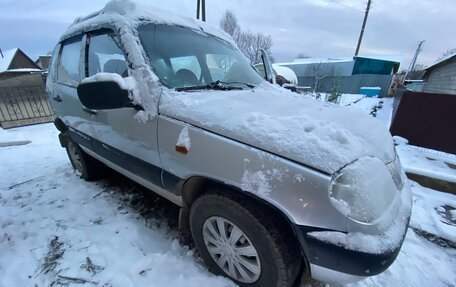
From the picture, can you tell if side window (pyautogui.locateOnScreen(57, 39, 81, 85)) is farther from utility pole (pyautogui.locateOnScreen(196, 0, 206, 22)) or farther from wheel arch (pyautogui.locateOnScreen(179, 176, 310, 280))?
utility pole (pyautogui.locateOnScreen(196, 0, 206, 22))

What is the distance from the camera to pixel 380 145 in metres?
1.52

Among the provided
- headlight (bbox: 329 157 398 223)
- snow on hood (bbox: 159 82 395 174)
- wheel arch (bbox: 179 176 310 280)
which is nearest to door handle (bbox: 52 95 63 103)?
snow on hood (bbox: 159 82 395 174)

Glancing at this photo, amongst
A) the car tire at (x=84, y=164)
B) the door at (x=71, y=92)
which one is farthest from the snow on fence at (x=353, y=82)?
the door at (x=71, y=92)

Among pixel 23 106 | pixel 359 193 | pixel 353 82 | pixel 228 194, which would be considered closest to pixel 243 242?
pixel 228 194

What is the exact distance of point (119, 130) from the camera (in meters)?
2.10

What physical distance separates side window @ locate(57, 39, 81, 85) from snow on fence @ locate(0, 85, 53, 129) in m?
5.67

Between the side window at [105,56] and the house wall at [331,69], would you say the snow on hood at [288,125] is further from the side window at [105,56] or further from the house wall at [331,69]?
the house wall at [331,69]

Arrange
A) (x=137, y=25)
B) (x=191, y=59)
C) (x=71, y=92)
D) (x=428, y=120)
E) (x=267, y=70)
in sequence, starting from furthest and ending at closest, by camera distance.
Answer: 1. (x=428, y=120)
2. (x=267, y=70)
3. (x=71, y=92)
4. (x=191, y=59)
5. (x=137, y=25)

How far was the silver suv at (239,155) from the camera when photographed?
1.20m

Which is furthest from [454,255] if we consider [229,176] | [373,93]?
[373,93]

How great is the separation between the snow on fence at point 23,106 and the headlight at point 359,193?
9.05 m

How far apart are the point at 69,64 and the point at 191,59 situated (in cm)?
179

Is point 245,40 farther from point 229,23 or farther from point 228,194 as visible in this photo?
point 228,194

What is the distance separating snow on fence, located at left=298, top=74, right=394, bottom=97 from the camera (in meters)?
21.8
